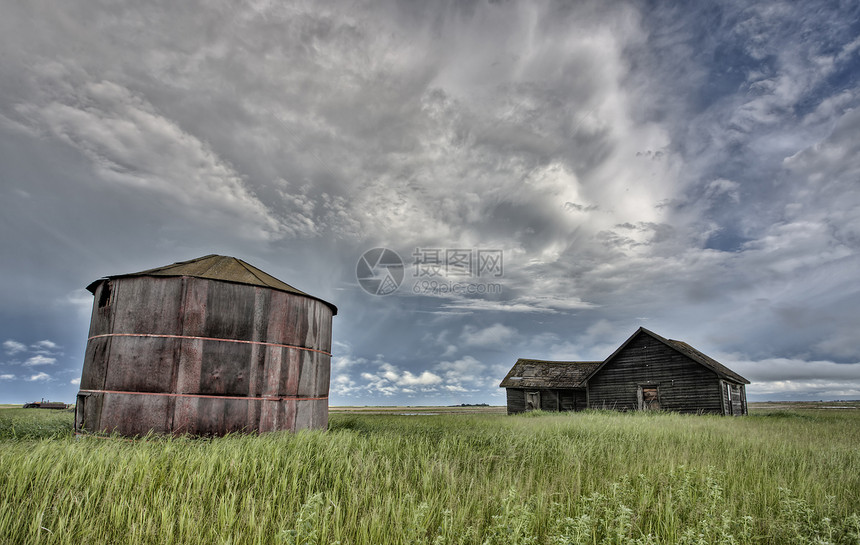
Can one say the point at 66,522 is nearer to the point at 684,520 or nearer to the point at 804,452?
the point at 684,520

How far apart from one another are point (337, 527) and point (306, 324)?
9848mm

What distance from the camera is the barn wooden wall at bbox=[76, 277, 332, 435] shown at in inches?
453

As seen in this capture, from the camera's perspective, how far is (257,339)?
12492mm

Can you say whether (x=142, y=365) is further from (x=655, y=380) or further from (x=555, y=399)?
(x=555, y=399)

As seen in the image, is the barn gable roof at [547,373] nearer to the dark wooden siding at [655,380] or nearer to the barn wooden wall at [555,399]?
the barn wooden wall at [555,399]

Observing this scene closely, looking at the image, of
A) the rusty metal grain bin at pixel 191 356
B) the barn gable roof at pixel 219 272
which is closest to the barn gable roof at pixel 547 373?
the barn gable roof at pixel 219 272

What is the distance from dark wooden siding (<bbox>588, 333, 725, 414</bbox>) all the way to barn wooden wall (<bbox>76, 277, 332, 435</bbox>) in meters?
22.0

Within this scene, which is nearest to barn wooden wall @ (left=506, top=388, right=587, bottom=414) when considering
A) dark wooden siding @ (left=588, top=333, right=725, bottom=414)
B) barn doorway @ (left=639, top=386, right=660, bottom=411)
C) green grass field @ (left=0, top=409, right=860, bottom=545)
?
dark wooden siding @ (left=588, top=333, right=725, bottom=414)

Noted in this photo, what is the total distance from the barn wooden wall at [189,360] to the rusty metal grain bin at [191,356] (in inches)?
1.0

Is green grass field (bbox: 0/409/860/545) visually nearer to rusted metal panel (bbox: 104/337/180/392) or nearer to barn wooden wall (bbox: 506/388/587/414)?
rusted metal panel (bbox: 104/337/180/392)

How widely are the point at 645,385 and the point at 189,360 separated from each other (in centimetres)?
2524

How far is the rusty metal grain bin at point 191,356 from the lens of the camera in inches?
453

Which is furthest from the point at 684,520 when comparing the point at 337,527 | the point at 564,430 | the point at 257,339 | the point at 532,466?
the point at 257,339

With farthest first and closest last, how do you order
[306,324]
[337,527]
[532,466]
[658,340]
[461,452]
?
1. [658,340]
2. [306,324]
3. [461,452]
4. [532,466]
5. [337,527]
